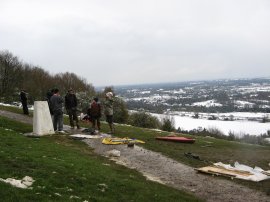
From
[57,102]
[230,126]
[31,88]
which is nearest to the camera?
[57,102]

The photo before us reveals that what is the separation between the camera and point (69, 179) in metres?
12.7

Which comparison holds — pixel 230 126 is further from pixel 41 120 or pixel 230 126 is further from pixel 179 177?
pixel 179 177

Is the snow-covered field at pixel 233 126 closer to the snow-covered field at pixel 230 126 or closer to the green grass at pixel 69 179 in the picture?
the snow-covered field at pixel 230 126

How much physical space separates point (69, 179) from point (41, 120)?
38.0 ft

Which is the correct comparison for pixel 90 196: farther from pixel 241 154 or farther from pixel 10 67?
pixel 10 67

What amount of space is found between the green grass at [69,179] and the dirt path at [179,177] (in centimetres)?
83

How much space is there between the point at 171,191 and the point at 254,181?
4.22 m

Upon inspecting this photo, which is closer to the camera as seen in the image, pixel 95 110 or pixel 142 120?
pixel 95 110

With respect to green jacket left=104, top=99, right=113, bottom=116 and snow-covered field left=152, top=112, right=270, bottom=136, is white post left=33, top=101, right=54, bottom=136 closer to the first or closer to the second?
green jacket left=104, top=99, right=113, bottom=116

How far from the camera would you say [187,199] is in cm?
1302

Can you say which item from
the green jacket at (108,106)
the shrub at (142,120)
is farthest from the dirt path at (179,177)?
the shrub at (142,120)

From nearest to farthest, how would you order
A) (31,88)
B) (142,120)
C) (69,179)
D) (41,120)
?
(69,179) → (41,120) → (31,88) → (142,120)

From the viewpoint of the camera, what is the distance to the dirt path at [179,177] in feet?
46.1

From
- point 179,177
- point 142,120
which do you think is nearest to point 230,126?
point 142,120
